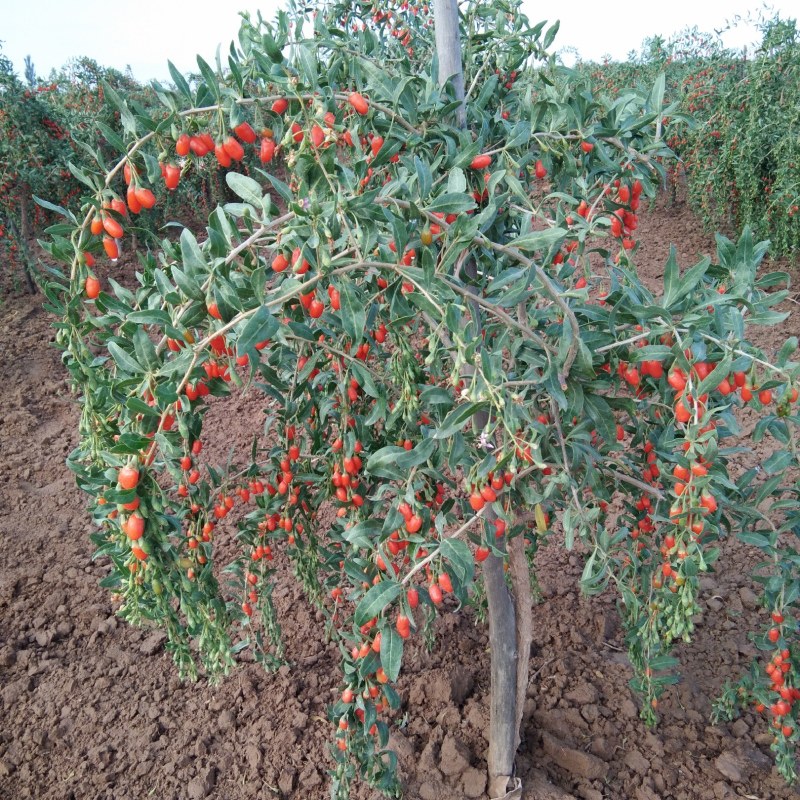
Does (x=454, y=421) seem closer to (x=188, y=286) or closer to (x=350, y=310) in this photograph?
(x=350, y=310)

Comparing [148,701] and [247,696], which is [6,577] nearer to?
[148,701]

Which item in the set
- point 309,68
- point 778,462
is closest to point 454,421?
point 309,68

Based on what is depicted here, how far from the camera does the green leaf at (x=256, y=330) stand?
1.05m

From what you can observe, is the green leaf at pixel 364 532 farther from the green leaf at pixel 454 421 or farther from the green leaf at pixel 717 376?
the green leaf at pixel 717 376

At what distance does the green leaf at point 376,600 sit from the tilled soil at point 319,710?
46.1 inches

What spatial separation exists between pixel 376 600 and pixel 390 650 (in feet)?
0.42

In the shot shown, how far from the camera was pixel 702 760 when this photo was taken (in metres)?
2.25

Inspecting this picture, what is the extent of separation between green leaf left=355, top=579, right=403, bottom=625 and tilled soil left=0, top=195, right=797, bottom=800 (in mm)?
1170

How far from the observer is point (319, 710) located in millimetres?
2494

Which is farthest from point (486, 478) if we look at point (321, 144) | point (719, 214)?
point (719, 214)

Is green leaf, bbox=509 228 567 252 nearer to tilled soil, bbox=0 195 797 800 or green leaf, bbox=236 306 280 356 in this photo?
green leaf, bbox=236 306 280 356

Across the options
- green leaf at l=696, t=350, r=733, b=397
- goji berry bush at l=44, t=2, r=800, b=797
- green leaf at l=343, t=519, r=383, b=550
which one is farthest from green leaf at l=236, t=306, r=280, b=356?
green leaf at l=696, t=350, r=733, b=397

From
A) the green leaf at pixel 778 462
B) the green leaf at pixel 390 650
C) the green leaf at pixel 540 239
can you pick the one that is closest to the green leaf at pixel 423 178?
the green leaf at pixel 540 239

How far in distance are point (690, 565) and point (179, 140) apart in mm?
1358
